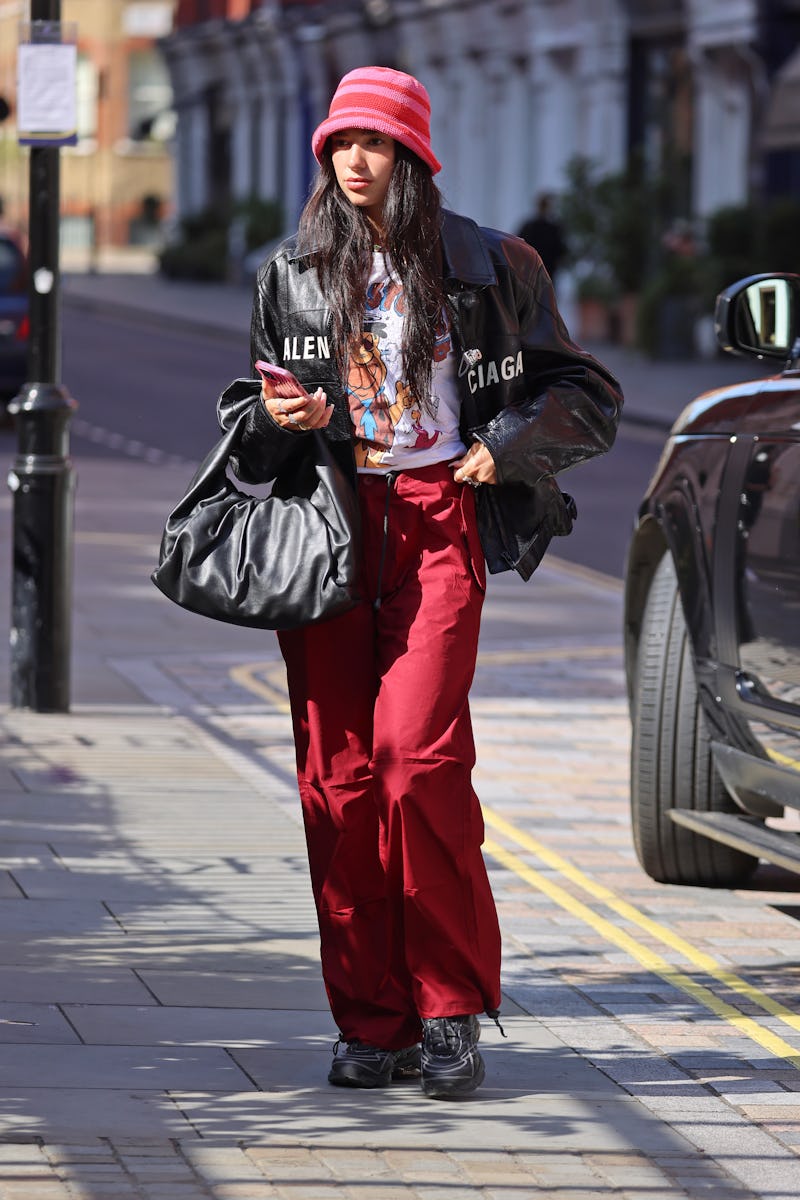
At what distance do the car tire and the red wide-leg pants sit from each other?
6.13 ft

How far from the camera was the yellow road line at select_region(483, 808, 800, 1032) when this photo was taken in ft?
18.8

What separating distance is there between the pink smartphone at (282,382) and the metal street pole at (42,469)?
4221 millimetres

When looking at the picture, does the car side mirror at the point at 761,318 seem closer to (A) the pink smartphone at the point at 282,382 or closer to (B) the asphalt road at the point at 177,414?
(A) the pink smartphone at the point at 282,382

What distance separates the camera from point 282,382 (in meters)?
4.70

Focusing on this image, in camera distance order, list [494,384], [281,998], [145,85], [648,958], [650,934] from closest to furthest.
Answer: [494,384] < [281,998] < [648,958] < [650,934] < [145,85]

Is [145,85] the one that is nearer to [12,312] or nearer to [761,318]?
[12,312]

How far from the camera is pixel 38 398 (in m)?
→ 8.83

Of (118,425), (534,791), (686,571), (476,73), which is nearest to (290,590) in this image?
(686,571)

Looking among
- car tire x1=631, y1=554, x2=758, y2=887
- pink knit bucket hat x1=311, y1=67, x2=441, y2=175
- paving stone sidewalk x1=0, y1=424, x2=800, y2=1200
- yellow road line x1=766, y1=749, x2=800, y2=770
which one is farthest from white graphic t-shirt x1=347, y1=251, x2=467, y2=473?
car tire x1=631, y1=554, x2=758, y2=887

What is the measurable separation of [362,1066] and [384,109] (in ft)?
5.82

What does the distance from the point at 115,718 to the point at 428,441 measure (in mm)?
4384

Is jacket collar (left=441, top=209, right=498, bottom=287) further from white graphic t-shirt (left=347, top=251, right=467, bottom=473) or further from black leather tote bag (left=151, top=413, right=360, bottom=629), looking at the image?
black leather tote bag (left=151, top=413, right=360, bottom=629)

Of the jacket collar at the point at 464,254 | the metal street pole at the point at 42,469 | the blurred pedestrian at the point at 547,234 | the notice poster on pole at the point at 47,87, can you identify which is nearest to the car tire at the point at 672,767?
the jacket collar at the point at 464,254

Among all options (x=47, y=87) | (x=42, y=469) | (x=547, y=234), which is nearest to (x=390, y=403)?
(x=42, y=469)
